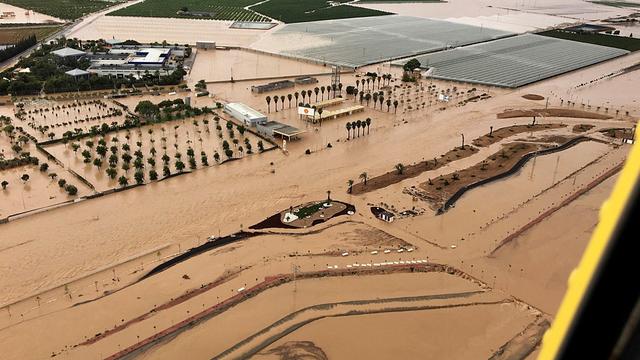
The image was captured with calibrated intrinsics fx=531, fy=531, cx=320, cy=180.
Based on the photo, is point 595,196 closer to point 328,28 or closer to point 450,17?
point 328,28

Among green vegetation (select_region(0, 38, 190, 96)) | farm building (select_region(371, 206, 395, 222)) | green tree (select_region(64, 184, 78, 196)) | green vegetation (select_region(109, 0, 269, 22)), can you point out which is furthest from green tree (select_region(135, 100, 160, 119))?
green vegetation (select_region(109, 0, 269, 22))

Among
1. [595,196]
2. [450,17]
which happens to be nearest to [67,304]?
[595,196]

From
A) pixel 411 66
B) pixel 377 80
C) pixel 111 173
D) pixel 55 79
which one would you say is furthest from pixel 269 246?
pixel 411 66

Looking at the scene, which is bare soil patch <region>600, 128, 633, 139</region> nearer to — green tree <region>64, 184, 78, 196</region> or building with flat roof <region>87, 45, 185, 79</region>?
green tree <region>64, 184, 78, 196</region>

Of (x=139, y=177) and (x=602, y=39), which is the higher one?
(x=602, y=39)

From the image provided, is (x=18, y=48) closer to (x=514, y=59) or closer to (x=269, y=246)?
(x=269, y=246)

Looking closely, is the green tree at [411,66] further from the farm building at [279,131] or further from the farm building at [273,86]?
the farm building at [279,131]
